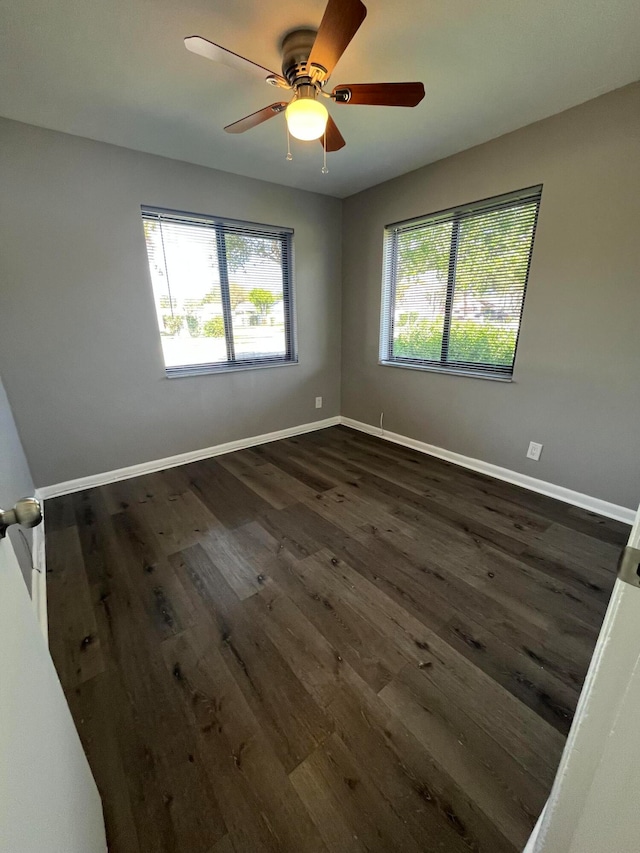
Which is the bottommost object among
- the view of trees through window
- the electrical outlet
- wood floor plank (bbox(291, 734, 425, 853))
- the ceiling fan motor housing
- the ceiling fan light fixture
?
wood floor plank (bbox(291, 734, 425, 853))

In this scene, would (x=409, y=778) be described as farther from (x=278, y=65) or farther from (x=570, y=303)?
(x=278, y=65)

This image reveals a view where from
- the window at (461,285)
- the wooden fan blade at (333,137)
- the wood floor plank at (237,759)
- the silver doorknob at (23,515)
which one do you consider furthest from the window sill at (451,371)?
the silver doorknob at (23,515)

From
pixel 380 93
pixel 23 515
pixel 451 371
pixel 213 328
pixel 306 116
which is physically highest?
pixel 380 93

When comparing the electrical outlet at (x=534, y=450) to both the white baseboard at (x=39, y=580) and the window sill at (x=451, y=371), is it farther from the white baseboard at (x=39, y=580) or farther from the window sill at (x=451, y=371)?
the white baseboard at (x=39, y=580)

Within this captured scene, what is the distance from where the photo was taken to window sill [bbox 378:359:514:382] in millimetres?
2674

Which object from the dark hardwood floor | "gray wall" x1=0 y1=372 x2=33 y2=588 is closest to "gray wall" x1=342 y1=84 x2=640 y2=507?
the dark hardwood floor

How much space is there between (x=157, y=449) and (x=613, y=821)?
3.14 metres

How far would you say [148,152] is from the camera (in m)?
2.48

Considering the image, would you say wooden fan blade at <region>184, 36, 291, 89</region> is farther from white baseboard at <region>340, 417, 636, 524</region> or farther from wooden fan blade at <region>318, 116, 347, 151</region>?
white baseboard at <region>340, 417, 636, 524</region>

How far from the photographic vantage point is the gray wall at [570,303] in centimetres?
198

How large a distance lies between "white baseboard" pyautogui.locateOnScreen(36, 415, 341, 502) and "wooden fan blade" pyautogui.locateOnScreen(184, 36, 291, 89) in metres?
2.62

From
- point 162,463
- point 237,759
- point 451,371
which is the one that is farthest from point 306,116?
point 162,463

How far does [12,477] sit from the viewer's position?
5.41 ft

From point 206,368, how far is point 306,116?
2108 millimetres
